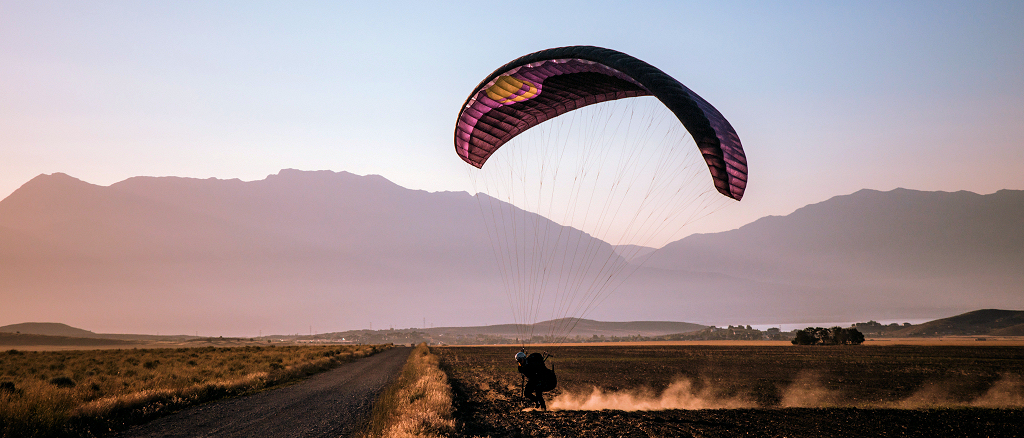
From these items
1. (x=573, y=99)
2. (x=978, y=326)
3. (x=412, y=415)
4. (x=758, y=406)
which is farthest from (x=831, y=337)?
(x=978, y=326)

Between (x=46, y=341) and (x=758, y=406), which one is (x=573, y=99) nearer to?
(x=758, y=406)

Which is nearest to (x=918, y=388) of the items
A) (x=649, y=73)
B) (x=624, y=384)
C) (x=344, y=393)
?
(x=624, y=384)

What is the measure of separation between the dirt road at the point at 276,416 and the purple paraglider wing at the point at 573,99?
956 centimetres

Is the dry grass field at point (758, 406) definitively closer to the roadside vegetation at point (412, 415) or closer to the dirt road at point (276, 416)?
the roadside vegetation at point (412, 415)

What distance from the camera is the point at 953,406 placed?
2030cm

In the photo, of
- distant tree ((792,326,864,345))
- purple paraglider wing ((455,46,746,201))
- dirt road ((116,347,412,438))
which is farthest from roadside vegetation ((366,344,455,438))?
distant tree ((792,326,864,345))

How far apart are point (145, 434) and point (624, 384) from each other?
22.5 m

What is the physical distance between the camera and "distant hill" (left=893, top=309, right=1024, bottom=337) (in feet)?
551

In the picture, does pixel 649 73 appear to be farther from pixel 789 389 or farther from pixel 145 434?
pixel 789 389

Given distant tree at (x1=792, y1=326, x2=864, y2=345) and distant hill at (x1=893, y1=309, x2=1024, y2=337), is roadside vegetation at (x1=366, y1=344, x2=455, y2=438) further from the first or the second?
distant hill at (x1=893, y1=309, x2=1024, y2=337)

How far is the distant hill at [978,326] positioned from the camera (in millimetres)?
167875

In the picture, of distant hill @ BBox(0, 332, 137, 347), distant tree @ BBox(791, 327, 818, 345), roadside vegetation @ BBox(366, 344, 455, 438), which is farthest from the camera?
distant hill @ BBox(0, 332, 137, 347)

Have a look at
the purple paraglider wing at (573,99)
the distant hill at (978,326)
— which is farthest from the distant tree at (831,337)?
the distant hill at (978,326)

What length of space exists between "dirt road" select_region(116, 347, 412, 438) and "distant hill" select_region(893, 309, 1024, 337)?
20191 cm
